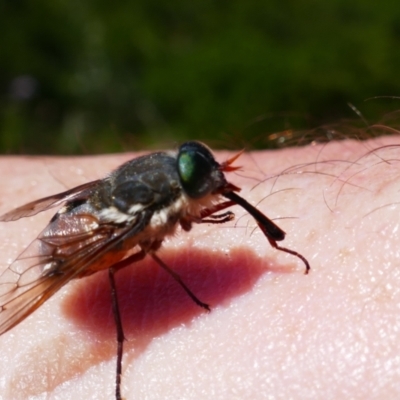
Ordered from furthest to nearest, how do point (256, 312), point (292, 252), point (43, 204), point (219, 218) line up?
point (43, 204) < point (219, 218) < point (292, 252) < point (256, 312)

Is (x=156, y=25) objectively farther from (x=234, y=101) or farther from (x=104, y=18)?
(x=234, y=101)

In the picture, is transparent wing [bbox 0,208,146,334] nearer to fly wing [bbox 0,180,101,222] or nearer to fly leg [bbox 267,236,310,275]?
fly wing [bbox 0,180,101,222]

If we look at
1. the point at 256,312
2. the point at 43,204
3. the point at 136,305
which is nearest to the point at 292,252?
the point at 256,312

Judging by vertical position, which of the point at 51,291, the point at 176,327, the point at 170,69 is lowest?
the point at 170,69

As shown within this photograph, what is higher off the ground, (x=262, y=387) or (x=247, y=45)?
(x=262, y=387)

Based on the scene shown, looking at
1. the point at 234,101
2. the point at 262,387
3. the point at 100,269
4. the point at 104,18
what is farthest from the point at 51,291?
the point at 104,18

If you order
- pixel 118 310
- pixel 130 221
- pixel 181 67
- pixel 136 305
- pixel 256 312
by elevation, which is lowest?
pixel 181 67

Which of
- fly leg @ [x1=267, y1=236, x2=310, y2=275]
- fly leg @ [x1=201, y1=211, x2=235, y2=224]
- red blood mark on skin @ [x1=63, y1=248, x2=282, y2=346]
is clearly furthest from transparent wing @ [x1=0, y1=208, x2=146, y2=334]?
fly leg @ [x1=267, y1=236, x2=310, y2=275]

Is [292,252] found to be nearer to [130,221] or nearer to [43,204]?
[130,221]
